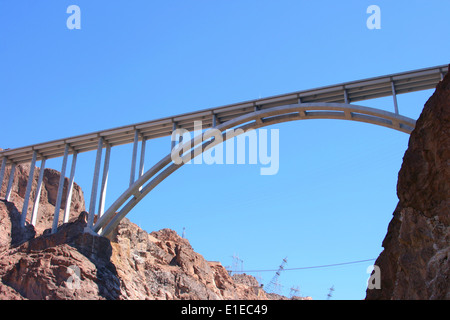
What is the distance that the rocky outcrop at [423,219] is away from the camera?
12102 mm

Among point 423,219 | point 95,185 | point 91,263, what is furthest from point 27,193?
point 423,219

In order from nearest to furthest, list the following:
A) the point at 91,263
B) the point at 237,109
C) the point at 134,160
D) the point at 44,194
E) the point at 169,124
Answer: the point at 91,263 < the point at 237,109 < the point at 134,160 < the point at 169,124 < the point at 44,194

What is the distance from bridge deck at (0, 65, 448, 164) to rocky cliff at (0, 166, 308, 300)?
3351 millimetres

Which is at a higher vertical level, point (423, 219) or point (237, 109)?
point (237, 109)

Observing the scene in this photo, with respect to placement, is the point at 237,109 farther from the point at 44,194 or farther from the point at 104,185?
the point at 44,194

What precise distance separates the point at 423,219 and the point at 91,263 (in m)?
20.3

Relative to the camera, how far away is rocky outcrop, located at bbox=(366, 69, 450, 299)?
12102 mm

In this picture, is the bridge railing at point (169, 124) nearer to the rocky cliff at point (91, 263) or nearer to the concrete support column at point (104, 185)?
the concrete support column at point (104, 185)

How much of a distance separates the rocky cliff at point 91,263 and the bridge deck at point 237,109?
3351 mm

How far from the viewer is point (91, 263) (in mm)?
29594

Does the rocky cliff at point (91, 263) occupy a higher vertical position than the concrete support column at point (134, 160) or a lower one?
lower

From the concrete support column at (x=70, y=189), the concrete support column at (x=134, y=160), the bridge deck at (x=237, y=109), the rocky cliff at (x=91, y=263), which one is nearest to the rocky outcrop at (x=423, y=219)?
the bridge deck at (x=237, y=109)

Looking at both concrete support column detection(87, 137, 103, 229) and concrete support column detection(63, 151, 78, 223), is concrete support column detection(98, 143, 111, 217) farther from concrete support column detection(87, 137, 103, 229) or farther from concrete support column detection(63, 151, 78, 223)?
concrete support column detection(63, 151, 78, 223)
